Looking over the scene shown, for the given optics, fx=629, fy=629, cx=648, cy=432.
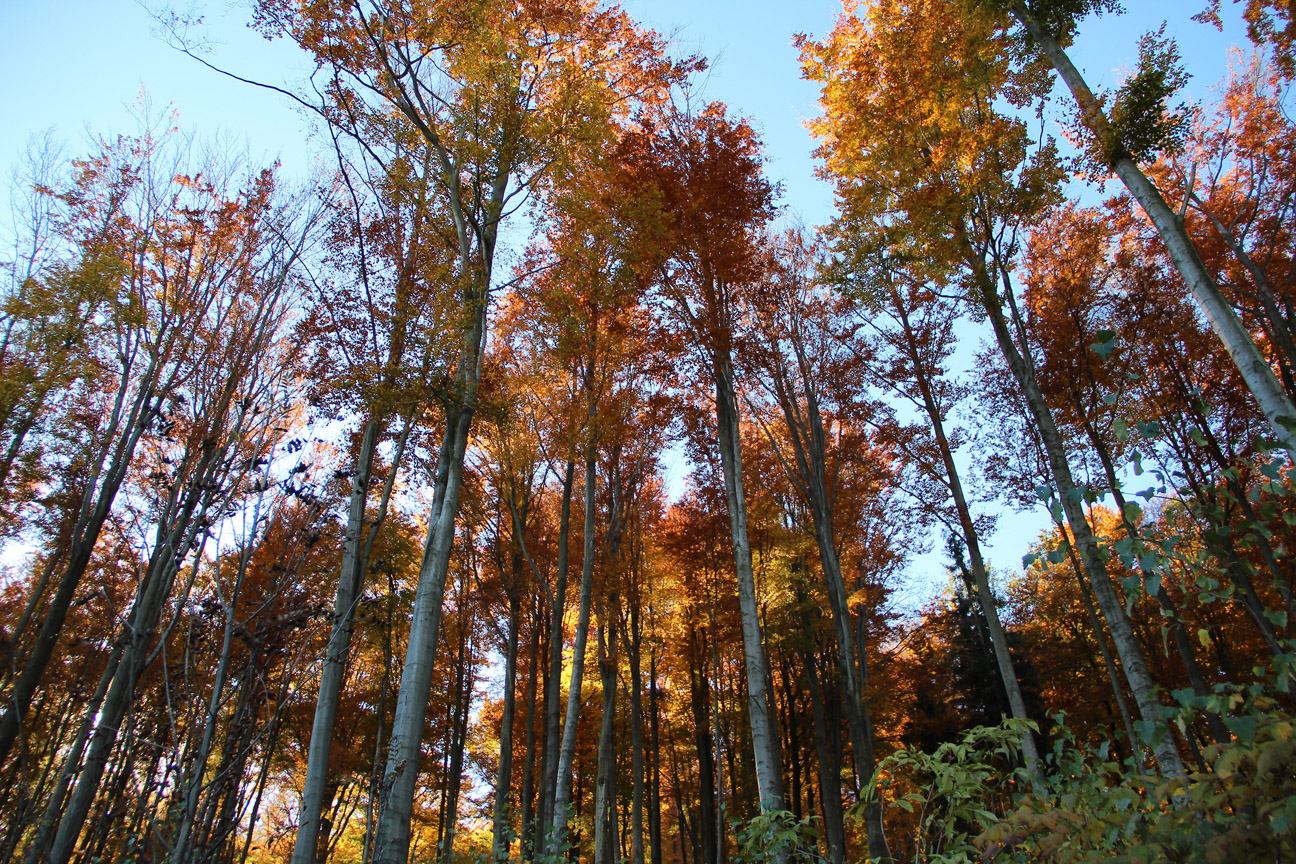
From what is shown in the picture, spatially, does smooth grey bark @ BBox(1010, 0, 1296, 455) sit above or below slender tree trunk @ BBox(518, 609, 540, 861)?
above

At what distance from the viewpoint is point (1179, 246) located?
5.18m

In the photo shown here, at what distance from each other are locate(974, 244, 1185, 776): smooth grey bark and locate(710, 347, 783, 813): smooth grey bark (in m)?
2.87

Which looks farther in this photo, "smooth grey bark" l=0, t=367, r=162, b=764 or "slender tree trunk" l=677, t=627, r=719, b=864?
"slender tree trunk" l=677, t=627, r=719, b=864

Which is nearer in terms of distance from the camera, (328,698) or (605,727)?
(328,698)

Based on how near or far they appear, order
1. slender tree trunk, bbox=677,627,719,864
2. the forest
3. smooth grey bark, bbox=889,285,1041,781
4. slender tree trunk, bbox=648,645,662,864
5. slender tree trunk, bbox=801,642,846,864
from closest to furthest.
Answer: the forest < smooth grey bark, bbox=889,285,1041,781 < slender tree trunk, bbox=801,642,846,864 < slender tree trunk, bbox=677,627,719,864 < slender tree trunk, bbox=648,645,662,864

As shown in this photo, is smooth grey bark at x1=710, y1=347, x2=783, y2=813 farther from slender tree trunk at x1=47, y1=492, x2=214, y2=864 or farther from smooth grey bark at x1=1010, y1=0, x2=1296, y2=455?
slender tree trunk at x1=47, y1=492, x2=214, y2=864

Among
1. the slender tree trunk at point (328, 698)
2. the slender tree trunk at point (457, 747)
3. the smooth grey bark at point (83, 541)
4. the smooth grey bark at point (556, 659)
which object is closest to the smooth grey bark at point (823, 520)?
the smooth grey bark at point (556, 659)

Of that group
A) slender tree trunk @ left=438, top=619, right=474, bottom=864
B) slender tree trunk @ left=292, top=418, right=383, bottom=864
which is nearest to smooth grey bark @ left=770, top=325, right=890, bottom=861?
slender tree trunk @ left=292, top=418, right=383, bottom=864

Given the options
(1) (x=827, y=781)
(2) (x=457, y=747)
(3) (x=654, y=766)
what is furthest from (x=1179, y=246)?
(3) (x=654, y=766)

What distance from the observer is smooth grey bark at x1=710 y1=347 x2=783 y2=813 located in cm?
571

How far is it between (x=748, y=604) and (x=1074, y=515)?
3.28 metres

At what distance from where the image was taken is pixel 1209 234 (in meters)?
10.0

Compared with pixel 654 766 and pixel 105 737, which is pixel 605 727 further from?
pixel 105 737

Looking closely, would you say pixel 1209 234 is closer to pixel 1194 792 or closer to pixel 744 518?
pixel 744 518
